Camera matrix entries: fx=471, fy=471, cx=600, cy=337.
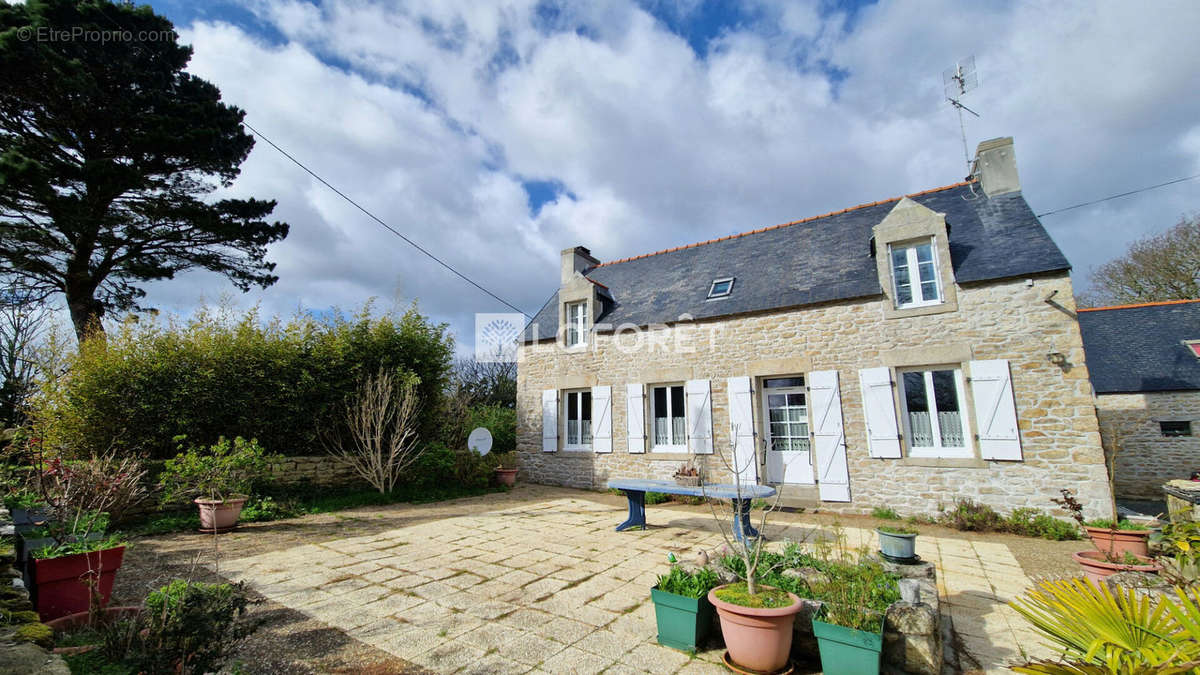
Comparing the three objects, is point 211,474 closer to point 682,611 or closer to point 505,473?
point 505,473

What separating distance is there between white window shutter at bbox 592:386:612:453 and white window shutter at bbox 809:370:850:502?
12.7 ft

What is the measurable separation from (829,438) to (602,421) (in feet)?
14.0

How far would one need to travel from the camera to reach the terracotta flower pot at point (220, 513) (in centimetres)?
606

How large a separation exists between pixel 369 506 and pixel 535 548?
4.21 metres

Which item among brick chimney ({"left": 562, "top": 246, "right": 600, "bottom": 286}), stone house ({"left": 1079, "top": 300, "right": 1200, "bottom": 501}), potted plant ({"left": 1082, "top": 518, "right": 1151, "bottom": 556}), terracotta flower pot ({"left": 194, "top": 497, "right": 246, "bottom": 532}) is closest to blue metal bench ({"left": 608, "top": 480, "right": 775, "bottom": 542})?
potted plant ({"left": 1082, "top": 518, "right": 1151, "bottom": 556})

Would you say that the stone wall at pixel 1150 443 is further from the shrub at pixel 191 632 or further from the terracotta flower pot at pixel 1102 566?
the shrub at pixel 191 632

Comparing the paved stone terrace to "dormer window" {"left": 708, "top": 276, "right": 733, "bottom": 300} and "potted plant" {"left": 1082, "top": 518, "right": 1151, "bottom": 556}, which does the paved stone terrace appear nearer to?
"potted plant" {"left": 1082, "top": 518, "right": 1151, "bottom": 556}

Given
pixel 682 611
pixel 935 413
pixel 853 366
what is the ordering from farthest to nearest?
pixel 853 366 → pixel 935 413 → pixel 682 611

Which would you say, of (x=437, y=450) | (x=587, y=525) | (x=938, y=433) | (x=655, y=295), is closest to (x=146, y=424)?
(x=437, y=450)

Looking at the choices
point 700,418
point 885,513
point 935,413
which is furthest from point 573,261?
point 885,513

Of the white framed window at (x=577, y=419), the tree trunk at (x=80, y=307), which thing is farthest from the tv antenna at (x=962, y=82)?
the tree trunk at (x=80, y=307)

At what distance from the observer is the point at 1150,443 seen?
30.6ft

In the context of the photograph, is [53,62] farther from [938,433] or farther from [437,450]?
[938,433]

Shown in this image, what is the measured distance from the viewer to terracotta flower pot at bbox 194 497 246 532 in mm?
6059
